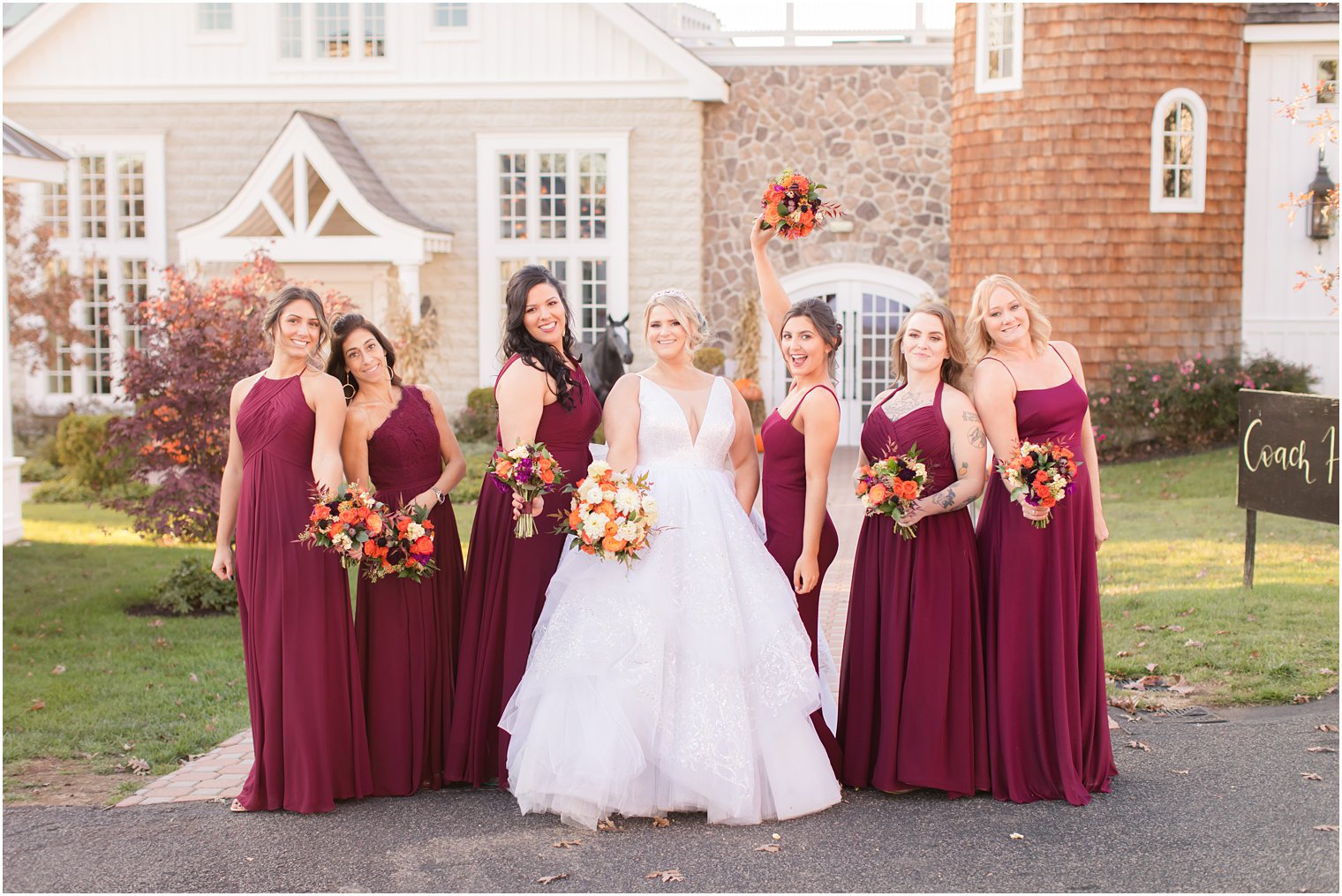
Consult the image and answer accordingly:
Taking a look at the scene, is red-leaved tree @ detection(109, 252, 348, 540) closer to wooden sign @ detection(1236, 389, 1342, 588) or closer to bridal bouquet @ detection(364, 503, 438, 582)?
bridal bouquet @ detection(364, 503, 438, 582)

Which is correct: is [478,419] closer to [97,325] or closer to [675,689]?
[97,325]

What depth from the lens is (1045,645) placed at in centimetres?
541

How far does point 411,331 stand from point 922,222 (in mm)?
7828

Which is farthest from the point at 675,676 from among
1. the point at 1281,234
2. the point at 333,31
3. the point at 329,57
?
the point at 333,31

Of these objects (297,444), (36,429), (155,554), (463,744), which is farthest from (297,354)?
(36,429)

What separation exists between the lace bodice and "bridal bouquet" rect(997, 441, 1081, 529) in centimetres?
118

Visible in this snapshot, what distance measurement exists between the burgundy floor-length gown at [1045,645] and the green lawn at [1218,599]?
6.08 ft

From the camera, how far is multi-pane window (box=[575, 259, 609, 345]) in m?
20.3

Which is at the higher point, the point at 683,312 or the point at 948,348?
the point at 683,312

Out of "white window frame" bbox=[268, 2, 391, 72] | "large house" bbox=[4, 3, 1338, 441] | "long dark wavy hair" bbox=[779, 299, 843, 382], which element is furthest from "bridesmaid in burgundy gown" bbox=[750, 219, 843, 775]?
"white window frame" bbox=[268, 2, 391, 72]

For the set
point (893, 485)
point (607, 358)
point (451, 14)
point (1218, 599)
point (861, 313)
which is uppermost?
point (451, 14)

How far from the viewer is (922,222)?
1975 centimetres

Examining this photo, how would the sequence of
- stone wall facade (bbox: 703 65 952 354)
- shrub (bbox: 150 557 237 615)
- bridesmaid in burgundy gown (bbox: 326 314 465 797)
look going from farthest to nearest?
1. stone wall facade (bbox: 703 65 952 354)
2. shrub (bbox: 150 557 237 615)
3. bridesmaid in burgundy gown (bbox: 326 314 465 797)

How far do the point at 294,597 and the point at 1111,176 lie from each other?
14.4m
